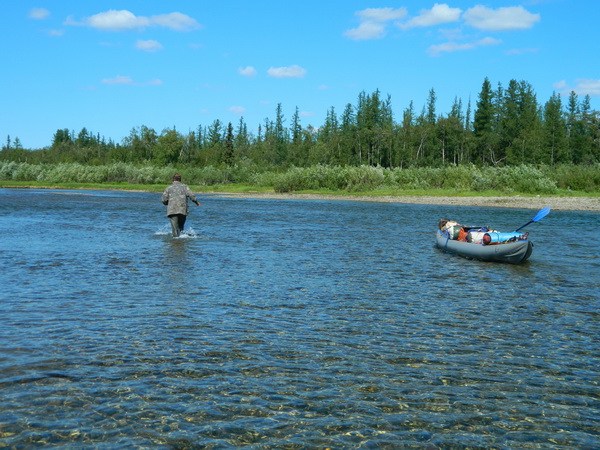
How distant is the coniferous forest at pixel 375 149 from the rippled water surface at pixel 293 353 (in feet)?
228

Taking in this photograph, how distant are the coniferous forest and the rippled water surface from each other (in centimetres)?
6940

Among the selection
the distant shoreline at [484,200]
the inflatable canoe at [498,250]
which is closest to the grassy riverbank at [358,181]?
the distant shoreline at [484,200]

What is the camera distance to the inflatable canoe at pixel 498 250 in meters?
23.2

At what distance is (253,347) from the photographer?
11336 mm

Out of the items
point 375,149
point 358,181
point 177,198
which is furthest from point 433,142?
point 177,198

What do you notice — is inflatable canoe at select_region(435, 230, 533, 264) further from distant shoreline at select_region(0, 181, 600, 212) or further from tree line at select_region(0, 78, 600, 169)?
tree line at select_region(0, 78, 600, 169)

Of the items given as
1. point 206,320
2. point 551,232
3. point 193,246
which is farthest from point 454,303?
point 551,232

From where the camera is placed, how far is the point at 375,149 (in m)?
137

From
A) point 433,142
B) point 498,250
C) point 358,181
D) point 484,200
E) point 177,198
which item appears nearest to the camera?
point 498,250

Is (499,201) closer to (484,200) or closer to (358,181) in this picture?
(484,200)

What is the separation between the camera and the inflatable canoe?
23.2m

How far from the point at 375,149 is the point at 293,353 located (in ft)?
421

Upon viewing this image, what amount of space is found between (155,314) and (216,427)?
615 centimetres

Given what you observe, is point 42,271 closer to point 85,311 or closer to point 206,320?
point 85,311
